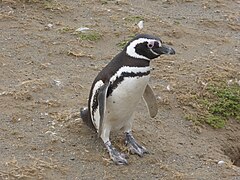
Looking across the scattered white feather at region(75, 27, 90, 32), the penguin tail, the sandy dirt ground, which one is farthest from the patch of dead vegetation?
the scattered white feather at region(75, 27, 90, 32)

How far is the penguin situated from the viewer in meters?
3.77

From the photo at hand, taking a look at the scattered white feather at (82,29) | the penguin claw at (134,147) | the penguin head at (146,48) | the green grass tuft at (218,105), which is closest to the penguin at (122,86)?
the penguin head at (146,48)

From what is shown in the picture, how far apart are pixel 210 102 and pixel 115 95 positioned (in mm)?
1487

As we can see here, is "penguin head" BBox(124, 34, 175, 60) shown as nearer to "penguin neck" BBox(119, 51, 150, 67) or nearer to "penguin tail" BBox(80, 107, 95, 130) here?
"penguin neck" BBox(119, 51, 150, 67)

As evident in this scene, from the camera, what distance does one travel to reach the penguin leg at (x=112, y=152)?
3968 millimetres

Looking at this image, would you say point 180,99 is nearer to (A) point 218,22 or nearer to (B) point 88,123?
(B) point 88,123

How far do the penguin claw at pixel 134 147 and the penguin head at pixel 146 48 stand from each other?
0.69 metres

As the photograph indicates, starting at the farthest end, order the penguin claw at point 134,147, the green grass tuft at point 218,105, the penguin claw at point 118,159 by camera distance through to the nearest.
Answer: the green grass tuft at point 218,105 → the penguin claw at point 134,147 → the penguin claw at point 118,159

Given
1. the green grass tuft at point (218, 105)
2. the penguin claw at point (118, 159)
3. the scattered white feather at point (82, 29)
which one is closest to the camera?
the penguin claw at point (118, 159)

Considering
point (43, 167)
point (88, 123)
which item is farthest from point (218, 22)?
point (43, 167)

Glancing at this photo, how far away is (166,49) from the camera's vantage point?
3777 mm

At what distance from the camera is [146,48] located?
12.3 feet

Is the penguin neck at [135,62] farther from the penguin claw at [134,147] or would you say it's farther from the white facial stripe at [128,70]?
the penguin claw at [134,147]

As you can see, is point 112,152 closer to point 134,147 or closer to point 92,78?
point 134,147
